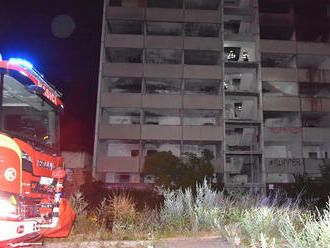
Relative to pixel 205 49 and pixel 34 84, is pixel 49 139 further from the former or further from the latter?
pixel 205 49

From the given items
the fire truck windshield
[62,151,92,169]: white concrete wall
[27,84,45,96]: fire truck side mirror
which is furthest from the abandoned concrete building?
[27,84,45,96]: fire truck side mirror

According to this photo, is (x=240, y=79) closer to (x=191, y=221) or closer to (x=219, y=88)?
(x=219, y=88)

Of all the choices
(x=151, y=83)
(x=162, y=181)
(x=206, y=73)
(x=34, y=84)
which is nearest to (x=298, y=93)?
(x=206, y=73)

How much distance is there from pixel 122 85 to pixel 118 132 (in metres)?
6.72

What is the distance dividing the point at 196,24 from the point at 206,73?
6.33 metres

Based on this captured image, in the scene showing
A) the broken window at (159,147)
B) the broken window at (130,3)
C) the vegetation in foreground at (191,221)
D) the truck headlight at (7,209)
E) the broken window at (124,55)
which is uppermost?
the broken window at (130,3)

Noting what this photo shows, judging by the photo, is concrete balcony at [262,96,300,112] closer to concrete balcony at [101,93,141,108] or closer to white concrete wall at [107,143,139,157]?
concrete balcony at [101,93,141,108]

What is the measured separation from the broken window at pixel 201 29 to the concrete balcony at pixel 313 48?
30.8ft

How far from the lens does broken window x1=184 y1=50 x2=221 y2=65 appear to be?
114ft

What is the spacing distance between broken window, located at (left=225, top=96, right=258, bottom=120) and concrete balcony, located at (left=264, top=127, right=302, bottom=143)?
2.02 m

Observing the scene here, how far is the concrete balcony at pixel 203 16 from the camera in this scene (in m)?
34.5

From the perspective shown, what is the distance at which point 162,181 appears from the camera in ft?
76.1

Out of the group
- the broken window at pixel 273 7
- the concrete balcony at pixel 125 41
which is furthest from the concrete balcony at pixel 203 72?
the broken window at pixel 273 7

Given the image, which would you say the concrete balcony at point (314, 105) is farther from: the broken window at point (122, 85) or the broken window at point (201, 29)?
the broken window at point (122, 85)
